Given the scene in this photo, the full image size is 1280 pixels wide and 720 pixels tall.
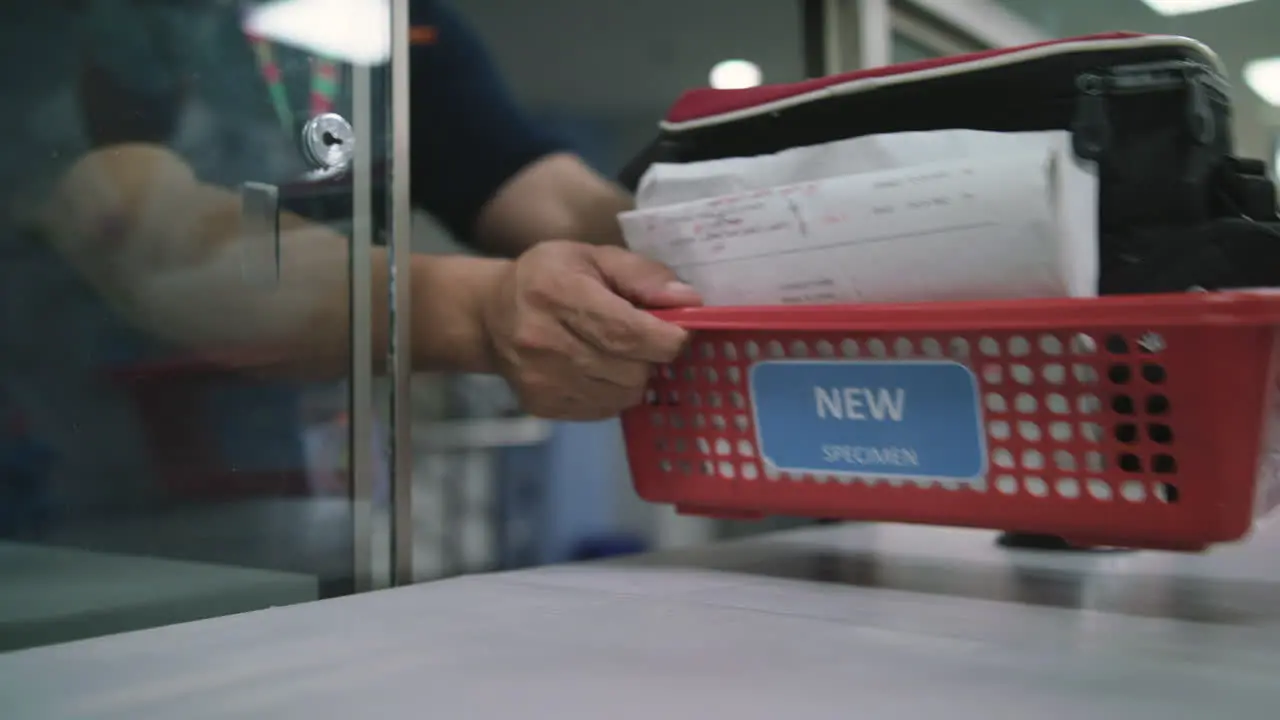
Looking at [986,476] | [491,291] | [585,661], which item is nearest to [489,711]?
[585,661]

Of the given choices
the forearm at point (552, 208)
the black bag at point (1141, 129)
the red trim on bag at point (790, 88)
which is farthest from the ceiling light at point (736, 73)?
the black bag at point (1141, 129)

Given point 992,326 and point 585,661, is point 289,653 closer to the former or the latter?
point 585,661

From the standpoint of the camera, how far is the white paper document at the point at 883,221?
60 cm

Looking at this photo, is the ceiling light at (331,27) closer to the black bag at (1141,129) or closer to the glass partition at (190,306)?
the glass partition at (190,306)

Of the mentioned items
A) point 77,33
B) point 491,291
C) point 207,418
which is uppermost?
point 77,33

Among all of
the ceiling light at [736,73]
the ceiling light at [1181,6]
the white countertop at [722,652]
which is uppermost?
the ceiling light at [1181,6]

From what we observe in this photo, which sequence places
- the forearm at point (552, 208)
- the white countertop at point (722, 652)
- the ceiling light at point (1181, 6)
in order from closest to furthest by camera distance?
the white countertop at point (722, 652) < the forearm at point (552, 208) < the ceiling light at point (1181, 6)

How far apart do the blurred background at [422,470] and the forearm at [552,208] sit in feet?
0.13

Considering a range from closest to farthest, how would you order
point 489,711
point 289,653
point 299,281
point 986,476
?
point 489,711 < point 289,653 < point 986,476 < point 299,281

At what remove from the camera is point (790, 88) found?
0.75 m

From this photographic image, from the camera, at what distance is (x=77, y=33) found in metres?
0.66

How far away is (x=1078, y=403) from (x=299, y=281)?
0.58 meters

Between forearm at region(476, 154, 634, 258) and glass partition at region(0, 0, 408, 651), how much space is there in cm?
15

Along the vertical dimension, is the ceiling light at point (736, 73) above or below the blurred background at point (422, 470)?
above
